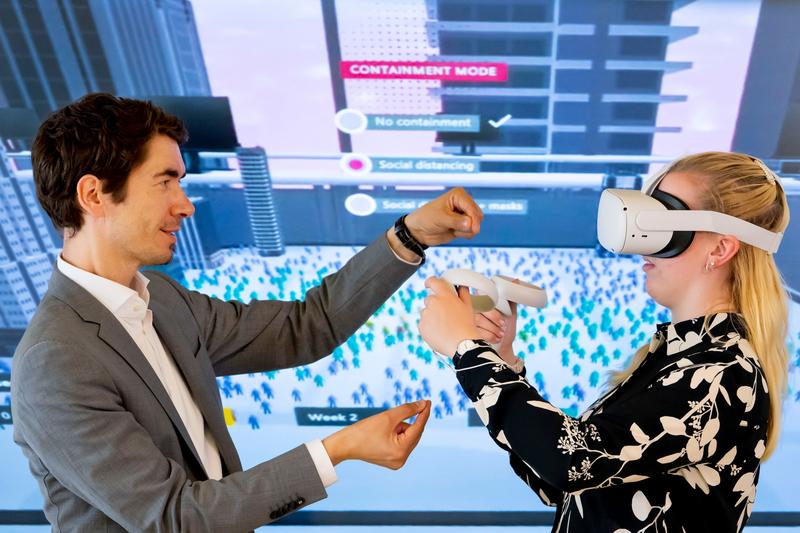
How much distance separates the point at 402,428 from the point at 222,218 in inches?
53.3

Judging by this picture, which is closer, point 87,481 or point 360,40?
point 87,481

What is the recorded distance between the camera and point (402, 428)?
0.83 metres

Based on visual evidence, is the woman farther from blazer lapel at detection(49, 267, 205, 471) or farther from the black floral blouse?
blazer lapel at detection(49, 267, 205, 471)

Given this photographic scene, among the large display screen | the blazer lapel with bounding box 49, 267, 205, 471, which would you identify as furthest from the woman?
the large display screen

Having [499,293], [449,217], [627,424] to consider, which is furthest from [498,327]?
[627,424]

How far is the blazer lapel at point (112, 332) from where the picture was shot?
805 millimetres

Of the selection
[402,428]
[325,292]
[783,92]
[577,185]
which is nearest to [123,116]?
[325,292]

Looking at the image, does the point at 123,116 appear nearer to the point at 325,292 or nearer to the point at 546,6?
the point at 325,292

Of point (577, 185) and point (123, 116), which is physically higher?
point (123, 116)

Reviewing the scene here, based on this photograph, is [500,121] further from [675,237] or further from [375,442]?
[375,442]

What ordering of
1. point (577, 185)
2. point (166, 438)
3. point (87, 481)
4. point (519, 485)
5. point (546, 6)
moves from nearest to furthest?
point (87, 481), point (166, 438), point (546, 6), point (577, 185), point (519, 485)

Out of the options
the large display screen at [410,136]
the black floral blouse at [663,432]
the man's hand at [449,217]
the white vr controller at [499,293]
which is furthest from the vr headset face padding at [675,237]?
the large display screen at [410,136]

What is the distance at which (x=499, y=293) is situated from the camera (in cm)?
99

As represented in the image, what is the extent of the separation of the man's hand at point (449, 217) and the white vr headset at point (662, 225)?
0.94 feet
